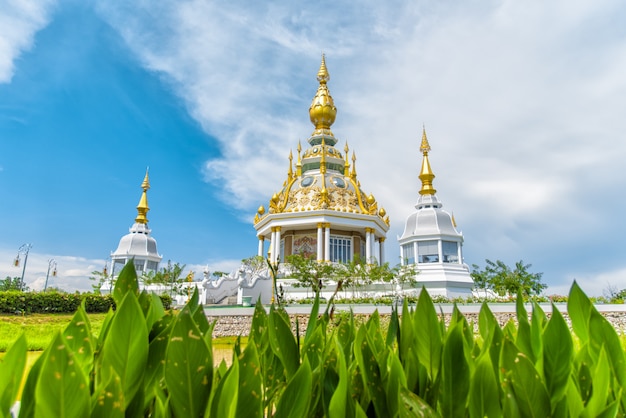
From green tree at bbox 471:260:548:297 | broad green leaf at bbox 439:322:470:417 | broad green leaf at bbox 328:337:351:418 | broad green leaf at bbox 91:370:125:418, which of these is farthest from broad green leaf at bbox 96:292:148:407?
green tree at bbox 471:260:548:297

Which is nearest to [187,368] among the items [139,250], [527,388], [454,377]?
[454,377]

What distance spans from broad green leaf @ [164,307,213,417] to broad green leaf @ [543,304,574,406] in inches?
39.2

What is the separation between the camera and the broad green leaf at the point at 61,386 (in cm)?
85

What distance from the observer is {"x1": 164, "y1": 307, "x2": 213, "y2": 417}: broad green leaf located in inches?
37.7

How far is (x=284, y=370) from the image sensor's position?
5.02 ft

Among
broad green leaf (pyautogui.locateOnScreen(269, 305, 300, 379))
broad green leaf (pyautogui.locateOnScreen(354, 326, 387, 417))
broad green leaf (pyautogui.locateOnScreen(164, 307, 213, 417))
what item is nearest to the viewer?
broad green leaf (pyautogui.locateOnScreen(164, 307, 213, 417))

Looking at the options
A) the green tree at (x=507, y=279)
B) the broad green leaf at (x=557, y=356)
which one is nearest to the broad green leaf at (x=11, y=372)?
the broad green leaf at (x=557, y=356)

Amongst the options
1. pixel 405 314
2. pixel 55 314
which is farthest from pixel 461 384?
pixel 55 314

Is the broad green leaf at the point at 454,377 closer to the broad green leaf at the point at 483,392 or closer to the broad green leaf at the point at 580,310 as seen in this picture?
the broad green leaf at the point at 483,392

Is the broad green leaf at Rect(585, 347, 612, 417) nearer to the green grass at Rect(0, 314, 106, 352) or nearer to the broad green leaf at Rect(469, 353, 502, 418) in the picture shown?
the broad green leaf at Rect(469, 353, 502, 418)

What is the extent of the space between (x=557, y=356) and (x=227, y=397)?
3.27ft

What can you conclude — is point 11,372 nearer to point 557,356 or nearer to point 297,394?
point 297,394

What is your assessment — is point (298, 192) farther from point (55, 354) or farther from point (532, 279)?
point (55, 354)

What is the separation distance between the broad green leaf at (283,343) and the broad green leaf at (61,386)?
0.68 metres
